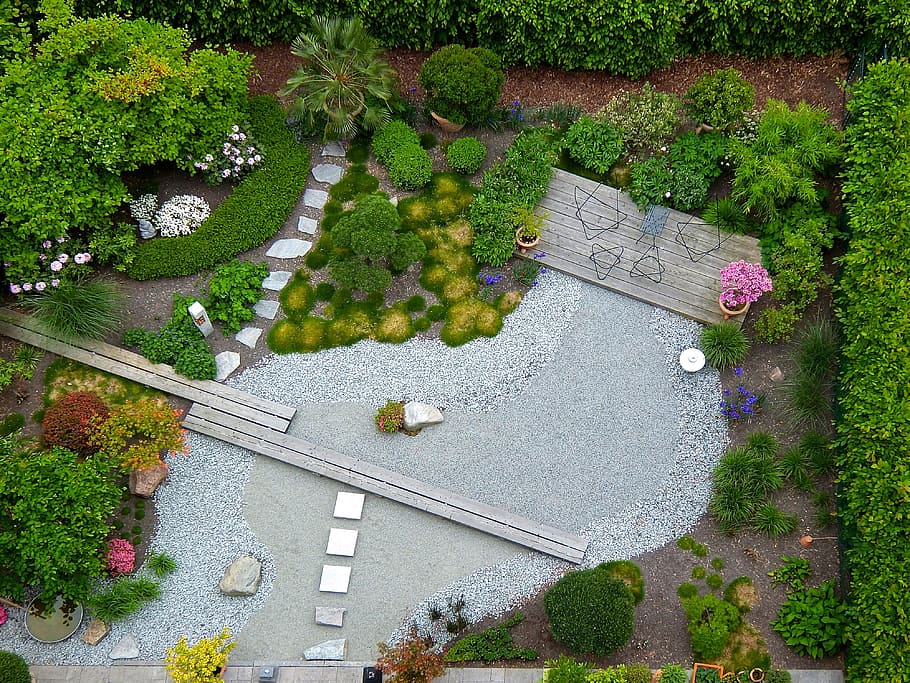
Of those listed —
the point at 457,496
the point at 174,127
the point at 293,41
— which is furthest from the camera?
the point at 293,41

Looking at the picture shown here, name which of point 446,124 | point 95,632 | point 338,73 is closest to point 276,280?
point 338,73

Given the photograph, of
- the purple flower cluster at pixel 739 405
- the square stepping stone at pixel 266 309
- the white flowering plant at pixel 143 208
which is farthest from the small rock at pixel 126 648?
the purple flower cluster at pixel 739 405

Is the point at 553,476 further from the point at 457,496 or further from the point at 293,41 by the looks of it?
the point at 293,41

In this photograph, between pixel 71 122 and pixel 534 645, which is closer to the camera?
pixel 534 645

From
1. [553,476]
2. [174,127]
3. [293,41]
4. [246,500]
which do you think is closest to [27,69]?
[174,127]

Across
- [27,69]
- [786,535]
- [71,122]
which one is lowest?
[786,535]

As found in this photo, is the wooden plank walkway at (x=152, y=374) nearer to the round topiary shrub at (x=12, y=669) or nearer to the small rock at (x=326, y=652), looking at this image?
the small rock at (x=326, y=652)

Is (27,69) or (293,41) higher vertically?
(293,41)

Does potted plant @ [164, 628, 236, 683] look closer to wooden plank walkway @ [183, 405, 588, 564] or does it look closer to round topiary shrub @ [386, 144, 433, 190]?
wooden plank walkway @ [183, 405, 588, 564]
